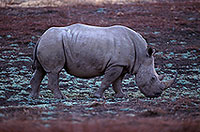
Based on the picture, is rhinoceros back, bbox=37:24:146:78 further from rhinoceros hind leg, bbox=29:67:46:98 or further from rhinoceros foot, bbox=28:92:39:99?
rhinoceros foot, bbox=28:92:39:99

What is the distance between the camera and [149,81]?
9.23m

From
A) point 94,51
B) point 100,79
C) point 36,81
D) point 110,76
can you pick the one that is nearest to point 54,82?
point 36,81

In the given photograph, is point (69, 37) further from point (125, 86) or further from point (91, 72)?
point (125, 86)

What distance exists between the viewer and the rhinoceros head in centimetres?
923

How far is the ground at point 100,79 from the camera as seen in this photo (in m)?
5.38

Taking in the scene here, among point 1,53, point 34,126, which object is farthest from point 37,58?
point 1,53

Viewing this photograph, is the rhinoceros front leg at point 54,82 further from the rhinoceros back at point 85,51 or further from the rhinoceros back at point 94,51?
the rhinoceros back at point 94,51

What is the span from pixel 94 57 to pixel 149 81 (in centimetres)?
155

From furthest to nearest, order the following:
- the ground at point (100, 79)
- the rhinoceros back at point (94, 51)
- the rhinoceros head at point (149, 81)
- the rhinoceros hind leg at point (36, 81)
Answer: the rhinoceros hind leg at point (36, 81)
the rhinoceros head at point (149, 81)
the rhinoceros back at point (94, 51)
the ground at point (100, 79)

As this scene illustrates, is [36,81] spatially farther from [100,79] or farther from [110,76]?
[100,79]

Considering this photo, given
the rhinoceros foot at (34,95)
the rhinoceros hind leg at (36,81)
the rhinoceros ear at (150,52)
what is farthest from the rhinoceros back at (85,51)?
the rhinoceros foot at (34,95)

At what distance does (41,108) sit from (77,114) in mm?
1040

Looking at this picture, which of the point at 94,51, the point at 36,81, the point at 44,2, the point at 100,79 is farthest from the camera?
the point at 44,2

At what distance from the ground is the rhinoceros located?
0.45m
